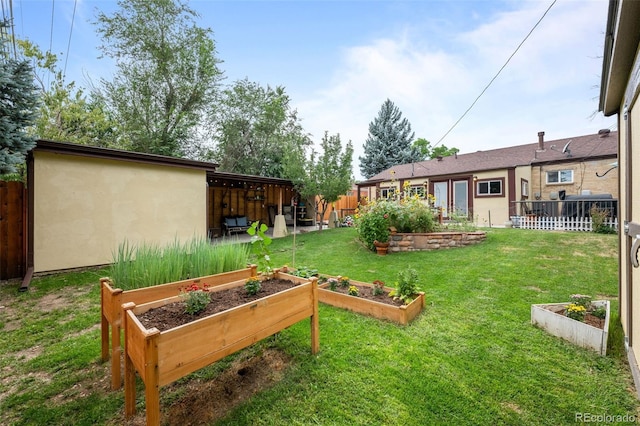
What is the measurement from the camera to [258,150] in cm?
1897

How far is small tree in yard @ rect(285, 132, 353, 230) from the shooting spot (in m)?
10.7

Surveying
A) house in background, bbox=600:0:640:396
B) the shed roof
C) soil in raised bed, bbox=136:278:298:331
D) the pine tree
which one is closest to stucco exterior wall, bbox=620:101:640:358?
house in background, bbox=600:0:640:396

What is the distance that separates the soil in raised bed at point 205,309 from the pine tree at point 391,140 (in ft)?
80.2

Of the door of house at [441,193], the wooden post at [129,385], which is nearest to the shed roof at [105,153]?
the wooden post at [129,385]

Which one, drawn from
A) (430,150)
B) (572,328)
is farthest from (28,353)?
(430,150)

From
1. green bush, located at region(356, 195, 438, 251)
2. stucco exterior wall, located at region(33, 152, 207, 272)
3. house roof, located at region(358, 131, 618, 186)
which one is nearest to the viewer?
stucco exterior wall, located at region(33, 152, 207, 272)

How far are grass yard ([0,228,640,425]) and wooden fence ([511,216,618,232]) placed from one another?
257 inches

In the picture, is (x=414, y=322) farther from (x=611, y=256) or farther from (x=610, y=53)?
(x=611, y=256)

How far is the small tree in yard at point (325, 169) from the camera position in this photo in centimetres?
1073

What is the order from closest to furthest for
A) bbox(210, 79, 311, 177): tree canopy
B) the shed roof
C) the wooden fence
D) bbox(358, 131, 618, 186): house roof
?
the shed roof < the wooden fence < bbox(358, 131, 618, 186): house roof < bbox(210, 79, 311, 177): tree canopy

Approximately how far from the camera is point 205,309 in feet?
6.30

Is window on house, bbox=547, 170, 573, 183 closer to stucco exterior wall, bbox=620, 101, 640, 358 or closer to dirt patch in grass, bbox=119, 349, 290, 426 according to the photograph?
stucco exterior wall, bbox=620, 101, 640, 358

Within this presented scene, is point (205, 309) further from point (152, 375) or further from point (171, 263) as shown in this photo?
point (171, 263)

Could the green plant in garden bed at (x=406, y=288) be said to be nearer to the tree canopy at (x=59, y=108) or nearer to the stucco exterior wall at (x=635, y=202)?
the stucco exterior wall at (x=635, y=202)
